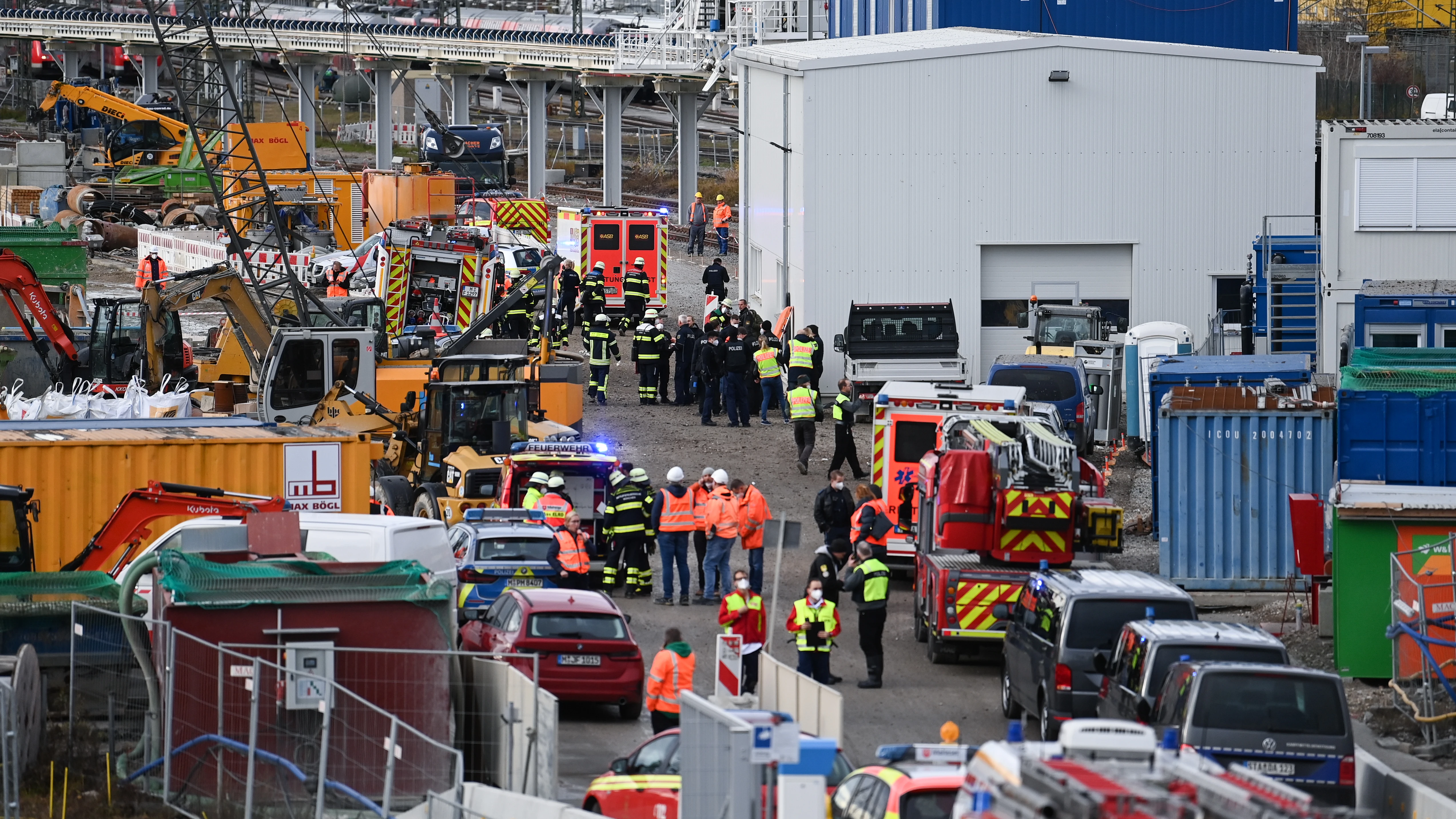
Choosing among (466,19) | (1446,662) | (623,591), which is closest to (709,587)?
(623,591)

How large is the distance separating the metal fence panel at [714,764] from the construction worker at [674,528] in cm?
927

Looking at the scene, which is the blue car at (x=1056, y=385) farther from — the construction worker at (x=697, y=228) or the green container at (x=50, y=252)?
the construction worker at (x=697, y=228)

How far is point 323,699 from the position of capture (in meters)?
12.6

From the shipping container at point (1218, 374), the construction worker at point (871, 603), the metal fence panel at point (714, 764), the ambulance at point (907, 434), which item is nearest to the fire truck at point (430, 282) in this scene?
the ambulance at point (907, 434)

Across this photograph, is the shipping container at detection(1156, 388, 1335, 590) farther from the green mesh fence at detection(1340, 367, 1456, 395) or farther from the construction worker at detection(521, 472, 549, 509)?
the construction worker at detection(521, 472, 549, 509)

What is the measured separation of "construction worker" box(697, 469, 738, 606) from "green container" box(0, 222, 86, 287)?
68.5 ft

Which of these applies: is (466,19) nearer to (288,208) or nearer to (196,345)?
(288,208)

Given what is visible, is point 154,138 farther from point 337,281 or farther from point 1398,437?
point 1398,437

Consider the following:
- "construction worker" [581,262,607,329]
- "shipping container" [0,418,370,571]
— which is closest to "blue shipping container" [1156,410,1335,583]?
"shipping container" [0,418,370,571]

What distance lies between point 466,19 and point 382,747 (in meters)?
98.9

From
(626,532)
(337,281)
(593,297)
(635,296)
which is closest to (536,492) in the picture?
(626,532)

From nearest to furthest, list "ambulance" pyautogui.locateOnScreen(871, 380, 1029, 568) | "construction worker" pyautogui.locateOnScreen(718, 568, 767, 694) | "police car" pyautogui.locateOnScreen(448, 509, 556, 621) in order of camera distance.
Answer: "construction worker" pyautogui.locateOnScreen(718, 568, 767, 694), "police car" pyautogui.locateOnScreen(448, 509, 556, 621), "ambulance" pyautogui.locateOnScreen(871, 380, 1029, 568)

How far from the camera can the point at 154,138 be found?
62.0m

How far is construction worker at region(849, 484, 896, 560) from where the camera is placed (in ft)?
66.2
